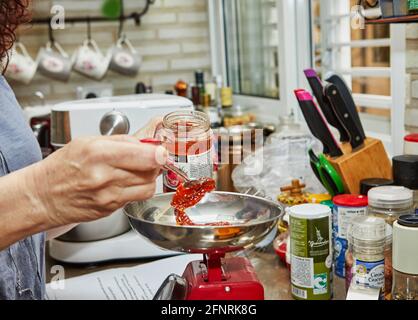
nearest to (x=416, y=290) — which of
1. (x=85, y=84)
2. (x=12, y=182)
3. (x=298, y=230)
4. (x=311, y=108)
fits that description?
(x=298, y=230)

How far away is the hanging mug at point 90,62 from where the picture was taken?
2.14 metres

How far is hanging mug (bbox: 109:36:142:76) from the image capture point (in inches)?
86.7

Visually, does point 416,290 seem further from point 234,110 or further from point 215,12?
point 215,12

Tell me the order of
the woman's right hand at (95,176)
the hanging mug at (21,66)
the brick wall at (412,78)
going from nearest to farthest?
the woman's right hand at (95,176), the brick wall at (412,78), the hanging mug at (21,66)

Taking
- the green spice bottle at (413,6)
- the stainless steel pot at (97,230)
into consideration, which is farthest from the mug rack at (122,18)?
the green spice bottle at (413,6)

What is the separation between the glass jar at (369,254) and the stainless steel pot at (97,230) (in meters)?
0.55

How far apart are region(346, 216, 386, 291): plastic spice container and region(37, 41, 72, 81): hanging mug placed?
1545mm

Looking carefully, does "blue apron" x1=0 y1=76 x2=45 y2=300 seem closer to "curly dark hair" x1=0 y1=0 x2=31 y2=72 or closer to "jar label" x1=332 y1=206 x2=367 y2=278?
"curly dark hair" x1=0 y1=0 x2=31 y2=72

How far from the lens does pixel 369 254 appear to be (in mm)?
840

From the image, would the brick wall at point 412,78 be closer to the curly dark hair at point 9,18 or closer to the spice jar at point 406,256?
the spice jar at point 406,256

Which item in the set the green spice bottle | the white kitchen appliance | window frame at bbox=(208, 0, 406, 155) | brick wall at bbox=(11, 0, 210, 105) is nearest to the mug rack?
brick wall at bbox=(11, 0, 210, 105)

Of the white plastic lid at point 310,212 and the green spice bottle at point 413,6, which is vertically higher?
the green spice bottle at point 413,6

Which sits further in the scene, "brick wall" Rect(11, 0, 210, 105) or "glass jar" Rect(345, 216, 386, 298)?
"brick wall" Rect(11, 0, 210, 105)

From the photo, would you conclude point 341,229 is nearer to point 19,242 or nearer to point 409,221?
point 409,221
